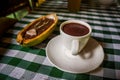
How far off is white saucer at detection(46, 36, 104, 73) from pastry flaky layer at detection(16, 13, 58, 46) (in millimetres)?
47

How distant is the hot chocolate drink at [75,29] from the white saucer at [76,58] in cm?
7

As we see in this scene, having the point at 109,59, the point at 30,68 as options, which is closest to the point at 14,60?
the point at 30,68

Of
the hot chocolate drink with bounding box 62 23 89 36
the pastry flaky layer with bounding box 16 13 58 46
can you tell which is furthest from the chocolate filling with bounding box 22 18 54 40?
the hot chocolate drink with bounding box 62 23 89 36

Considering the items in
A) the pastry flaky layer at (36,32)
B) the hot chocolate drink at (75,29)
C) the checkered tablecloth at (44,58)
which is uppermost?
the hot chocolate drink at (75,29)

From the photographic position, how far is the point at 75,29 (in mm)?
459

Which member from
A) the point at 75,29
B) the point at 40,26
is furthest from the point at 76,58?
the point at 40,26

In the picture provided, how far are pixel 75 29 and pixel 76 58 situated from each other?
96 millimetres

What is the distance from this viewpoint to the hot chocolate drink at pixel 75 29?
0.44 meters

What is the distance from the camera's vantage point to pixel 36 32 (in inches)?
20.3

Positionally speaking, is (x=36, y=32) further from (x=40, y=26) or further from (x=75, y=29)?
(x=75, y=29)

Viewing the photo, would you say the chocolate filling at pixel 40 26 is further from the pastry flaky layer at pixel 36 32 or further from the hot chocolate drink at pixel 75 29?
the hot chocolate drink at pixel 75 29

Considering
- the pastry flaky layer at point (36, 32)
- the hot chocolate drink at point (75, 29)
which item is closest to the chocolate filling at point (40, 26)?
the pastry flaky layer at point (36, 32)

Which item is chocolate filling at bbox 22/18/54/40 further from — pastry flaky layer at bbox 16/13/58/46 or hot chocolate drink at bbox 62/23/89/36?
hot chocolate drink at bbox 62/23/89/36

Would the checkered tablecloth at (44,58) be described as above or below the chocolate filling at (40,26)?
below
